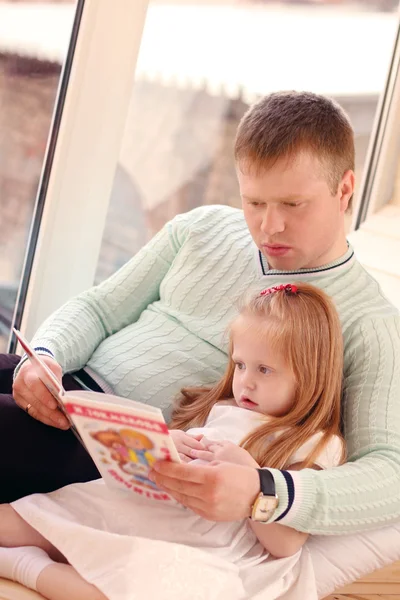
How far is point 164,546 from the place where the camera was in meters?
1.46

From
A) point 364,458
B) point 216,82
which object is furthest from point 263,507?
point 216,82

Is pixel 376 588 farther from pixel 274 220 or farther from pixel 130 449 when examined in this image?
pixel 274 220

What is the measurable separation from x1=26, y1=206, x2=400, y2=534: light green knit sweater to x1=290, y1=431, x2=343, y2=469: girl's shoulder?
0.04 metres

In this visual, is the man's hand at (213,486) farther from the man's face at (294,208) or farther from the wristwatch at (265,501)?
the man's face at (294,208)

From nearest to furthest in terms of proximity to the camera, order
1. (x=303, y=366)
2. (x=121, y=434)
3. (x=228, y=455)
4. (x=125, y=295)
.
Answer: (x=121, y=434), (x=228, y=455), (x=303, y=366), (x=125, y=295)

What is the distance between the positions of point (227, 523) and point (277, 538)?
0.09 m

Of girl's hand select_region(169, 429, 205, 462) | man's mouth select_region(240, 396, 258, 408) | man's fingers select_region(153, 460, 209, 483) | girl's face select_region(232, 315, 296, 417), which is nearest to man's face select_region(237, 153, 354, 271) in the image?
girl's face select_region(232, 315, 296, 417)

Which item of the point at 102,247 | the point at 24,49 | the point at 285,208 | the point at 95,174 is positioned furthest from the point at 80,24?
the point at 285,208

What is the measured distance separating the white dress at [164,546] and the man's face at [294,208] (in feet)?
1.11

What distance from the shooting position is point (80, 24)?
7.87ft

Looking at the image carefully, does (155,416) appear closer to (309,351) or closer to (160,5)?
(309,351)

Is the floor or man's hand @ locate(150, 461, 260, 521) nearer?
man's hand @ locate(150, 461, 260, 521)

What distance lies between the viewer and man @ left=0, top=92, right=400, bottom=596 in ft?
5.01

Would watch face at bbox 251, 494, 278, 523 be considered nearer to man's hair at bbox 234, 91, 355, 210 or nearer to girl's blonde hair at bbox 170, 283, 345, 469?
girl's blonde hair at bbox 170, 283, 345, 469
